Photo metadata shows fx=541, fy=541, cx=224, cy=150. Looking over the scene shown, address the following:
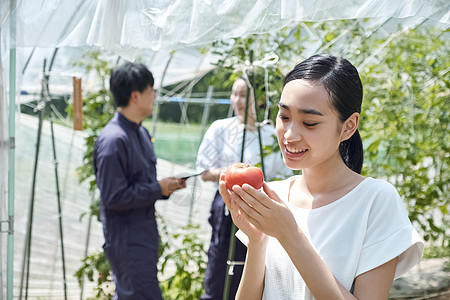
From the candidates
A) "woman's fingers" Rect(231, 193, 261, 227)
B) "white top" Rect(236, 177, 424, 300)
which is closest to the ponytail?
"white top" Rect(236, 177, 424, 300)

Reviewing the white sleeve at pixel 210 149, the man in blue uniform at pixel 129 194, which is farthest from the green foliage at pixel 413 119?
the man in blue uniform at pixel 129 194

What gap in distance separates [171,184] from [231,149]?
0.43m

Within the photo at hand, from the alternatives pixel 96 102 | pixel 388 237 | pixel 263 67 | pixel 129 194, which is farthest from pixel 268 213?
pixel 96 102

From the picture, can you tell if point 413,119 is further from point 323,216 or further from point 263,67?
point 323,216

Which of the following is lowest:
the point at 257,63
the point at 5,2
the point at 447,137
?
the point at 447,137

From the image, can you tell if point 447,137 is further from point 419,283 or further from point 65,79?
point 65,79

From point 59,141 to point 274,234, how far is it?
4.81 m

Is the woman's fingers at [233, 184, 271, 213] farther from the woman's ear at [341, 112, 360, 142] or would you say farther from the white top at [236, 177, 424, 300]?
the woman's ear at [341, 112, 360, 142]

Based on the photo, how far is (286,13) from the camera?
69.8 inches

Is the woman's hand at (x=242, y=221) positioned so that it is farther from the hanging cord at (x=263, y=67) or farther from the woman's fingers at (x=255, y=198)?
the hanging cord at (x=263, y=67)

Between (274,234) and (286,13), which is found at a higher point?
(286,13)

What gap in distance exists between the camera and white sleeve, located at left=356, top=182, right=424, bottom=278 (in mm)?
1285

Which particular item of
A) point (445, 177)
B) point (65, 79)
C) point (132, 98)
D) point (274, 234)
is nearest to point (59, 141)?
point (65, 79)

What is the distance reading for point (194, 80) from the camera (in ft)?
21.2
